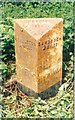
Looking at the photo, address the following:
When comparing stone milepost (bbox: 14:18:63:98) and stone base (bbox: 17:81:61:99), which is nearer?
stone milepost (bbox: 14:18:63:98)

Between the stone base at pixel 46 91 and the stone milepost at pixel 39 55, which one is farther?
the stone base at pixel 46 91

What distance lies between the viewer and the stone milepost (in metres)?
2.57

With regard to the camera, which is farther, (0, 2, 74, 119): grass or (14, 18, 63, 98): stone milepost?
(0, 2, 74, 119): grass

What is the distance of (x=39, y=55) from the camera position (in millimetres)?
2578

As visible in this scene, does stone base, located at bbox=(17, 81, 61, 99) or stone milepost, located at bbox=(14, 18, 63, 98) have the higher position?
stone milepost, located at bbox=(14, 18, 63, 98)

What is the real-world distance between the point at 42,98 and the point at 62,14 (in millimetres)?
589

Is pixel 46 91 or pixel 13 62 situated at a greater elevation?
pixel 13 62

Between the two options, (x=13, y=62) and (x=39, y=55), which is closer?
(x=39, y=55)

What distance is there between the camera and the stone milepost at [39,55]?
257cm

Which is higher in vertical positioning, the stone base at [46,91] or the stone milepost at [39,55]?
the stone milepost at [39,55]

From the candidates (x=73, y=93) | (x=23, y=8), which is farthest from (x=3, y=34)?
(x=73, y=93)

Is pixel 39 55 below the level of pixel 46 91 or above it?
above

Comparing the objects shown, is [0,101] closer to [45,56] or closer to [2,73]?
[2,73]

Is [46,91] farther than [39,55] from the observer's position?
Yes
